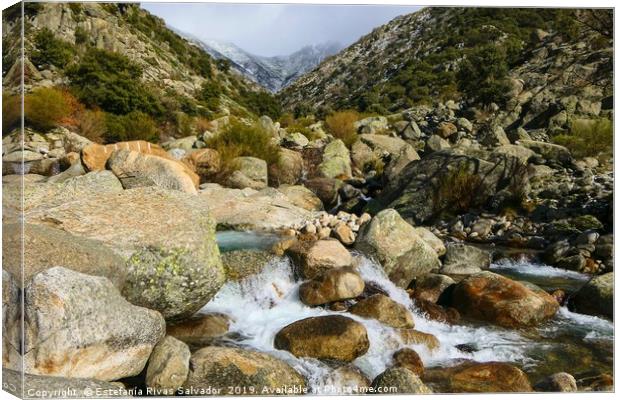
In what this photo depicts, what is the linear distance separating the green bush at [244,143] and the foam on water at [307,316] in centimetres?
553

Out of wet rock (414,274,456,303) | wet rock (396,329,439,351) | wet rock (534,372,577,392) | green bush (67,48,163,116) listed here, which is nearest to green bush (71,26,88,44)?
green bush (67,48,163,116)

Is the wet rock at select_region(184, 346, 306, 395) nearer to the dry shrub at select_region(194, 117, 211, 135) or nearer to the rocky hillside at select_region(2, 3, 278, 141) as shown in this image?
the rocky hillside at select_region(2, 3, 278, 141)

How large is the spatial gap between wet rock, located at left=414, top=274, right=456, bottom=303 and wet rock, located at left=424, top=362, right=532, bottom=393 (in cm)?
150

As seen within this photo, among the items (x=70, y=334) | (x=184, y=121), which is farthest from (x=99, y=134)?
(x=70, y=334)

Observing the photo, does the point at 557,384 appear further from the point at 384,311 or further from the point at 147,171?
the point at 147,171

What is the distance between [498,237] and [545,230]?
2.34ft

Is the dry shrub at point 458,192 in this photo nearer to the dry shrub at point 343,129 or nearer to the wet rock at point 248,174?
the wet rock at point 248,174

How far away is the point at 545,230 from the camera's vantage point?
26.2 ft

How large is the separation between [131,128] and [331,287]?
6.48 metres

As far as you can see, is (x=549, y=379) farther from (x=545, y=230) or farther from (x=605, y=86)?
(x=545, y=230)

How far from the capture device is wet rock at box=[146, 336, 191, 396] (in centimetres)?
344

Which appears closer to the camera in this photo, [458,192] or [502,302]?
[502,302]

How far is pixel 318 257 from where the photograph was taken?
565cm

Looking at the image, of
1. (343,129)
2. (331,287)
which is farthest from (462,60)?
(331,287)
